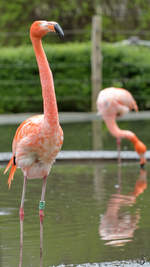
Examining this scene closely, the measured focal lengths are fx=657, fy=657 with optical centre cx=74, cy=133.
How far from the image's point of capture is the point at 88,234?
5.59 metres

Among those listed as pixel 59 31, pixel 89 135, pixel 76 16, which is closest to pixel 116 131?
pixel 89 135

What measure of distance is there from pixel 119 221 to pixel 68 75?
38.3 feet

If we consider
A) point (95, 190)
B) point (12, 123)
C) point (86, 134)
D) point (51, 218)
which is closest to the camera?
point (51, 218)

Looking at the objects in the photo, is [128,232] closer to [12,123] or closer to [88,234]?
[88,234]

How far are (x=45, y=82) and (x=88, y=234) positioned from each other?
137 centimetres

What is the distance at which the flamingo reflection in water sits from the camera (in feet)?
17.9

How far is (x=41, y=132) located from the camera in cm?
518

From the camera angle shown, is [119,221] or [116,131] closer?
[119,221]

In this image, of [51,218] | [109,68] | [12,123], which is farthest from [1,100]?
[51,218]

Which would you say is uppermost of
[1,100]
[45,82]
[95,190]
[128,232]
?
[45,82]

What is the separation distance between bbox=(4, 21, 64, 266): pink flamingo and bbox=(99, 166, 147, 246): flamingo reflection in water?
67 cm

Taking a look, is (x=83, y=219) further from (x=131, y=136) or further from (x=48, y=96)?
(x=131, y=136)

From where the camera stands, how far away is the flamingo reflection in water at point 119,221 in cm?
546

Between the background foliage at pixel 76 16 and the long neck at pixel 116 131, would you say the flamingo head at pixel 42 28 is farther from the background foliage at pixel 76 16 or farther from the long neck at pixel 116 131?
the background foliage at pixel 76 16
